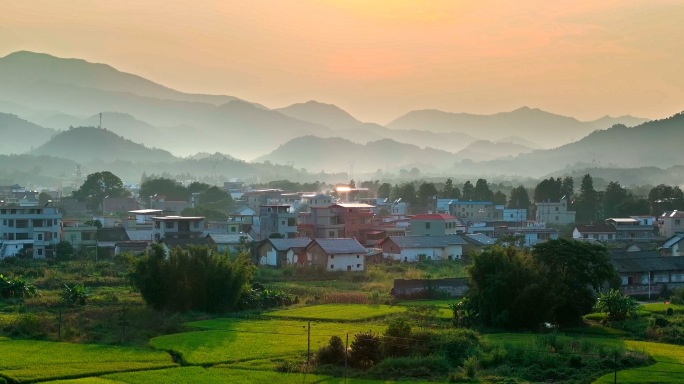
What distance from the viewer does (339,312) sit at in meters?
26.9

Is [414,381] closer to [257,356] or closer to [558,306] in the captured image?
[257,356]

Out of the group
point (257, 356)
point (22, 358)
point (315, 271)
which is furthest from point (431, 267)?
point (22, 358)

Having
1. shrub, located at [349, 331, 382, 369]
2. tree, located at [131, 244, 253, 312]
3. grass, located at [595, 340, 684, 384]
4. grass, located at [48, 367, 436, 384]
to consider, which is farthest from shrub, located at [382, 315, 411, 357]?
tree, located at [131, 244, 253, 312]

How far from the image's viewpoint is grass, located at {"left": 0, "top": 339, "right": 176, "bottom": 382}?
1723cm

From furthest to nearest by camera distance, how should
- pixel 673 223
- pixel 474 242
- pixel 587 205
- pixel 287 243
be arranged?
pixel 587 205 → pixel 673 223 → pixel 474 242 → pixel 287 243

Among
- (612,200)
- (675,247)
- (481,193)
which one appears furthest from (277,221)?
(612,200)

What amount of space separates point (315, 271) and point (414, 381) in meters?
21.6

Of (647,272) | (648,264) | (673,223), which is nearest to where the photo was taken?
(647,272)

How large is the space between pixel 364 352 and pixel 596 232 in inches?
1557

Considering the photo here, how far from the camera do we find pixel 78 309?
26156 mm

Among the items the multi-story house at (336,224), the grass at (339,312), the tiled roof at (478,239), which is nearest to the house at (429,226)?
the tiled roof at (478,239)

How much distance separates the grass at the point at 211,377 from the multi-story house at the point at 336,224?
34.9 m

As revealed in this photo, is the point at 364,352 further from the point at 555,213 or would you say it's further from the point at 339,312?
the point at 555,213

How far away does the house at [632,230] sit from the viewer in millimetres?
55812
